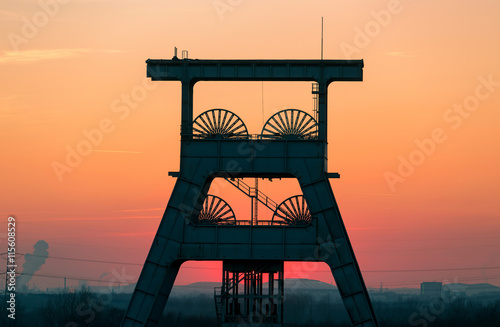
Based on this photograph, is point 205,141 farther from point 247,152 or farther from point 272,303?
point 272,303

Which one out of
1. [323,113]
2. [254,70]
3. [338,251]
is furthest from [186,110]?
[338,251]

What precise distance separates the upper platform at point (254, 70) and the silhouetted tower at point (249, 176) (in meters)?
0.06

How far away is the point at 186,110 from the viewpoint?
2066 inches

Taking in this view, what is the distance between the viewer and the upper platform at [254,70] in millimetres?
52125

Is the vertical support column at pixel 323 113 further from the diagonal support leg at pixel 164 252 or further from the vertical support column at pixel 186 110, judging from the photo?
the vertical support column at pixel 186 110

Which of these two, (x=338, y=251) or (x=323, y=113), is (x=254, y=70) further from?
(x=338, y=251)

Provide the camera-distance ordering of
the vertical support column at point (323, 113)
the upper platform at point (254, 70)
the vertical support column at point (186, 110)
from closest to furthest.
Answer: the vertical support column at point (323, 113)
the upper platform at point (254, 70)
the vertical support column at point (186, 110)

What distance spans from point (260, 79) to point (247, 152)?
14.3 ft

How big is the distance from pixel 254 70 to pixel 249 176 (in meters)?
6.04

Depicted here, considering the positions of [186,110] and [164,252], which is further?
[186,110]

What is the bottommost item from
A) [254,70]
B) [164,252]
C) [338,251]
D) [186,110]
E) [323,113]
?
[164,252]

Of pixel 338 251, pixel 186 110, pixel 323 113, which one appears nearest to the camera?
pixel 338 251

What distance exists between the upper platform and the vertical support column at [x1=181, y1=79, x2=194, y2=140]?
305 millimetres

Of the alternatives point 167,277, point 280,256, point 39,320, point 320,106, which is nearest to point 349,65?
point 320,106
